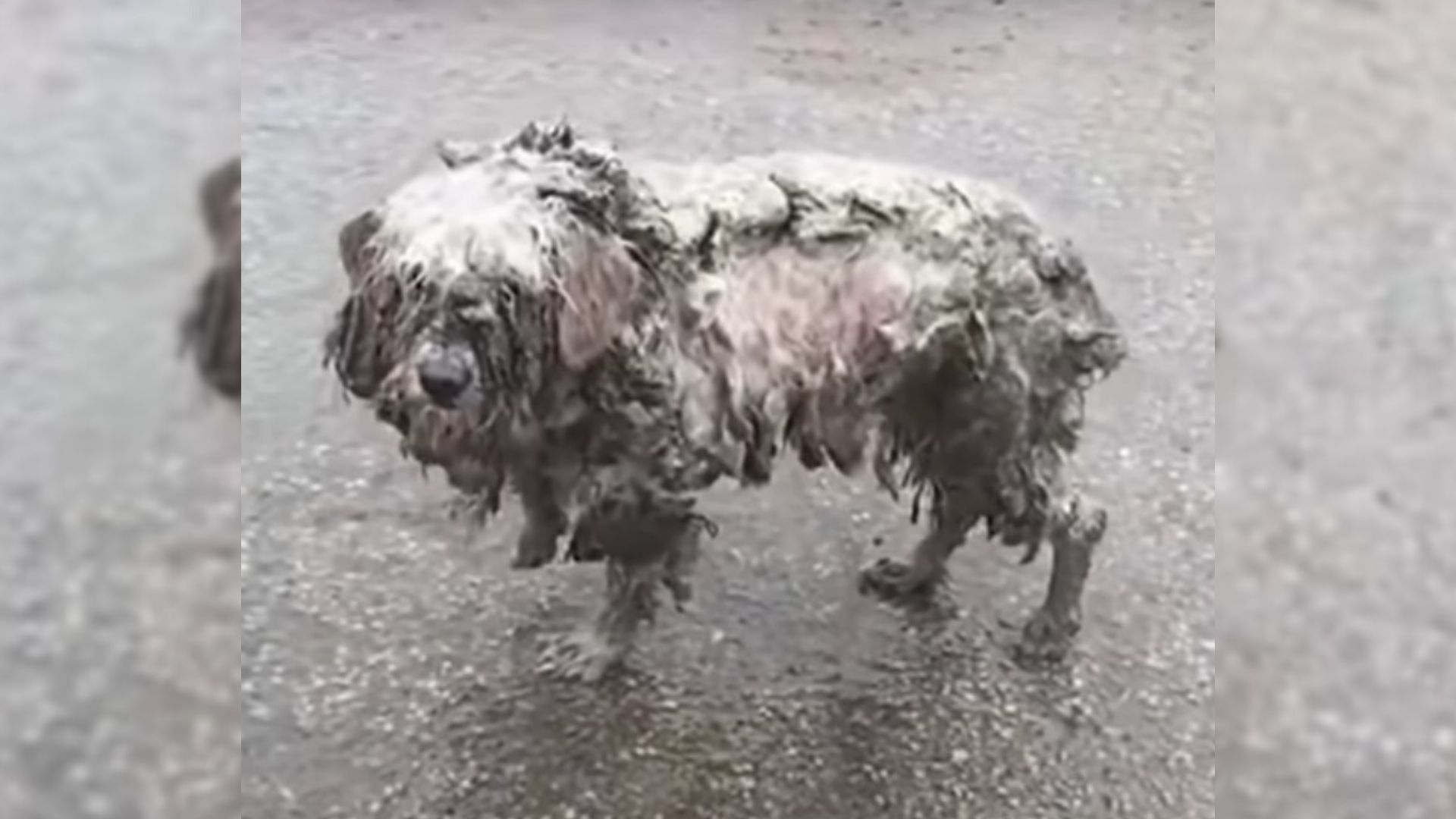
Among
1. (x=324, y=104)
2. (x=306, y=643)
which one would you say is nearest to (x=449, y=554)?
(x=306, y=643)

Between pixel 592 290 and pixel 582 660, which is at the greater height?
pixel 592 290

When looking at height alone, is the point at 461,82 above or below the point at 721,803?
above

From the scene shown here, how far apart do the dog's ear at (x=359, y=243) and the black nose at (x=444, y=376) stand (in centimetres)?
12

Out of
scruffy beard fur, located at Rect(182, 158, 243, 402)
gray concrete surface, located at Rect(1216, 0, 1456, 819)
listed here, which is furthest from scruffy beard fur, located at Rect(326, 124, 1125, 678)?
scruffy beard fur, located at Rect(182, 158, 243, 402)

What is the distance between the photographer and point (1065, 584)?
2.00 m

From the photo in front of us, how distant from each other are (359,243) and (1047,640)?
82 centimetres

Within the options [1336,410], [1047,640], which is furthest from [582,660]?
[1336,410]

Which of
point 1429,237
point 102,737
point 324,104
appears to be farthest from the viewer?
point 324,104

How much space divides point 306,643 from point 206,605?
120 centimetres

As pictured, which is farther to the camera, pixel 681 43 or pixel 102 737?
pixel 681 43

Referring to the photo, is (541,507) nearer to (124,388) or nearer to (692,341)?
(692,341)

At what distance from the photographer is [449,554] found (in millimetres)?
2119

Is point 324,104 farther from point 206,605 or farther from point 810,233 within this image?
point 206,605

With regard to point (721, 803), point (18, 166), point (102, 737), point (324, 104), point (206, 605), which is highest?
point (18, 166)
